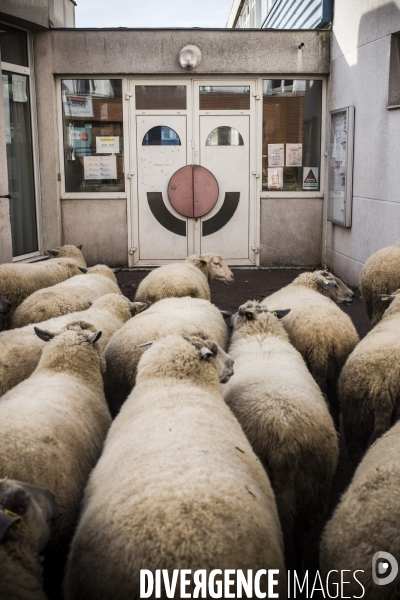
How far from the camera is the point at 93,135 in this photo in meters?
12.3

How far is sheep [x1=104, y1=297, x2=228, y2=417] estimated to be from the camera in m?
4.59

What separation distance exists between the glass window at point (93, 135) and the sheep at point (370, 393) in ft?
29.3

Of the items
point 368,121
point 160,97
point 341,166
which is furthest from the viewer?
point 160,97

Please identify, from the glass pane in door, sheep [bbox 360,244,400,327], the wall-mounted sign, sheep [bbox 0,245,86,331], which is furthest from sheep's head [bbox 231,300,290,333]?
the glass pane in door

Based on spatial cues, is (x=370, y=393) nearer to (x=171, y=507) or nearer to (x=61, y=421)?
(x=61, y=421)

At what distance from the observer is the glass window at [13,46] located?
1078cm

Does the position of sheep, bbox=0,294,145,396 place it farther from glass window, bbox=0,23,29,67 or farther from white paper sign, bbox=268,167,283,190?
white paper sign, bbox=268,167,283,190

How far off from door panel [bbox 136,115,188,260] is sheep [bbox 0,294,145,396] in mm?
6475

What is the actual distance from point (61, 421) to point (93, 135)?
389 inches

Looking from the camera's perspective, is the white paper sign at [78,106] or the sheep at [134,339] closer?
the sheep at [134,339]

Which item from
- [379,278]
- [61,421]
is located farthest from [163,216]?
[61,421]

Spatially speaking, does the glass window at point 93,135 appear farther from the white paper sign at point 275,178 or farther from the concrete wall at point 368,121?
the concrete wall at point 368,121

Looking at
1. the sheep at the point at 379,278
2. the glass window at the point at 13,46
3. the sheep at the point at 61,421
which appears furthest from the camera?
the glass window at the point at 13,46

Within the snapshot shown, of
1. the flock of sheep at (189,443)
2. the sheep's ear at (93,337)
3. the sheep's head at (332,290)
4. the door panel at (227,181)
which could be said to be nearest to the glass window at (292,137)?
the door panel at (227,181)
